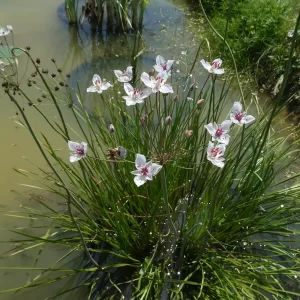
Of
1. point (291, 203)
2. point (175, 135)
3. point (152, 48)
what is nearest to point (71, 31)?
point (152, 48)

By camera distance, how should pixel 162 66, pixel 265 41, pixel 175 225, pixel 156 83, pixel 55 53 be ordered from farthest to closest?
pixel 55 53 < pixel 265 41 < pixel 175 225 < pixel 162 66 < pixel 156 83

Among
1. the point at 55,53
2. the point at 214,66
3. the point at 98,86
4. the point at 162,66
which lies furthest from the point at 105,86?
the point at 55,53

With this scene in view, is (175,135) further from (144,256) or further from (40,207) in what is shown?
(40,207)

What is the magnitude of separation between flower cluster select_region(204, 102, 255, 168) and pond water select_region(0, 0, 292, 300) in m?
0.99

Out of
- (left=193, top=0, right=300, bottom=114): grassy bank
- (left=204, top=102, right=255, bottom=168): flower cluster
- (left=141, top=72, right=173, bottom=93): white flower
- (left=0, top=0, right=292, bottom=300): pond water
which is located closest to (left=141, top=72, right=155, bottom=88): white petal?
(left=141, top=72, right=173, bottom=93): white flower

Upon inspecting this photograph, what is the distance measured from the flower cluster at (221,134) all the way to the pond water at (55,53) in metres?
0.99

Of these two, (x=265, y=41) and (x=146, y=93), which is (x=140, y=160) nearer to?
(x=146, y=93)

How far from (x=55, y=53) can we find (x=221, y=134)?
8.20 feet

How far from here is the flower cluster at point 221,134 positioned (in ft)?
4.31

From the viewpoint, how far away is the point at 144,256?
6.13 ft

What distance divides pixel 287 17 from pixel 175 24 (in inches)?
42.7

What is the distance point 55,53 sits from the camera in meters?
3.59

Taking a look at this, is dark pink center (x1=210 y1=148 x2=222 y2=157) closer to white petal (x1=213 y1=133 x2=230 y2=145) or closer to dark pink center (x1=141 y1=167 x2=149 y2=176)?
white petal (x1=213 y1=133 x2=230 y2=145)

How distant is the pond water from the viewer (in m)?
2.35
